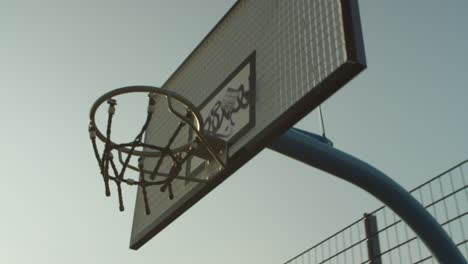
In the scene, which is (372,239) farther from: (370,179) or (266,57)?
(266,57)

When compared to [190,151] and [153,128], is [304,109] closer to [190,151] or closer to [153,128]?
[190,151]

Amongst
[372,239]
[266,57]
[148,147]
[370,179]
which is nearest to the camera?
[148,147]

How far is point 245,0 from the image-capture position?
4227 mm

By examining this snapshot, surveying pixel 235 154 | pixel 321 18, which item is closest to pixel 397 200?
pixel 235 154

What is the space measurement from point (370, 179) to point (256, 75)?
1080mm

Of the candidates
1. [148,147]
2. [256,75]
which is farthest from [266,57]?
[148,147]

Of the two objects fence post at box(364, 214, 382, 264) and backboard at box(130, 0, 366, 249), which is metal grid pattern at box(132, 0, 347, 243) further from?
fence post at box(364, 214, 382, 264)

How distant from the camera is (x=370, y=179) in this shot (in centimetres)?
389

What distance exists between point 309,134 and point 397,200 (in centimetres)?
82

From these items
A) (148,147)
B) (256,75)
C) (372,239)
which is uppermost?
(256,75)

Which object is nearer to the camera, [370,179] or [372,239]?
[370,179]

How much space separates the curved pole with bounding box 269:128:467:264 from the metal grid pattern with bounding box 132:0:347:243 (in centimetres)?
39

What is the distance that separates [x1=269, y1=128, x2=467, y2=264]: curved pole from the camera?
3656mm

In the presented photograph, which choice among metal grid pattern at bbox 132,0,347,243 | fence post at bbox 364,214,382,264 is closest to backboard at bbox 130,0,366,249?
metal grid pattern at bbox 132,0,347,243
